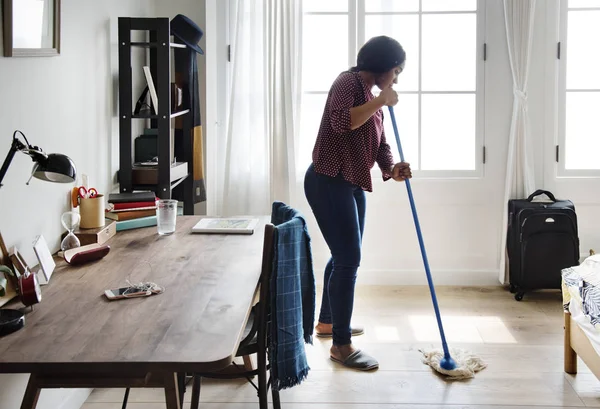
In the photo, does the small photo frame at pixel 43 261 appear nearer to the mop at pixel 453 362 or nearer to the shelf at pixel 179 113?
the shelf at pixel 179 113

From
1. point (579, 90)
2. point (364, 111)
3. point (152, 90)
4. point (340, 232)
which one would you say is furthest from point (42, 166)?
point (579, 90)

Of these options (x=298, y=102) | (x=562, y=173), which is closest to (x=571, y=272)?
(x=562, y=173)

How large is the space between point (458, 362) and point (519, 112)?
1739 mm

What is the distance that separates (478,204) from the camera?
4.54m

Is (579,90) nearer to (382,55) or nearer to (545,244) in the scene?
(545,244)

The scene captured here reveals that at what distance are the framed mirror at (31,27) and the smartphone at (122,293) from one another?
2.57 ft

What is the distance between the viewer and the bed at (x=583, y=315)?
2832 millimetres

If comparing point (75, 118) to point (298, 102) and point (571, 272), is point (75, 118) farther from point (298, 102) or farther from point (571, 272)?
point (571, 272)

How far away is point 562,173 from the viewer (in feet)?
14.8

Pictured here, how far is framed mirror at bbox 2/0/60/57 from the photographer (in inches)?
89.6

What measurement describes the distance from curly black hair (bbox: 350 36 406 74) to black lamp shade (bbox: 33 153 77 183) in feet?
5.10

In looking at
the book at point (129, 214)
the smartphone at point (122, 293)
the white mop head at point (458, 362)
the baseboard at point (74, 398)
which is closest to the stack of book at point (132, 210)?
the book at point (129, 214)

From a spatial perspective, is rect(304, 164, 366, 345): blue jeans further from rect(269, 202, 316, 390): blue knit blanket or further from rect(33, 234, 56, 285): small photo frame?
rect(33, 234, 56, 285): small photo frame

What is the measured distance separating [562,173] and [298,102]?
158cm
